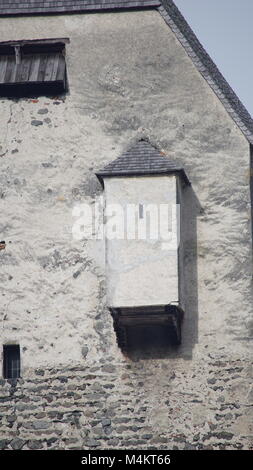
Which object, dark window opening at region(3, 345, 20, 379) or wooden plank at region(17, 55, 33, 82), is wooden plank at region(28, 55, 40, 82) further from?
dark window opening at region(3, 345, 20, 379)

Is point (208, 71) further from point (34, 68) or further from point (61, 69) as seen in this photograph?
point (34, 68)

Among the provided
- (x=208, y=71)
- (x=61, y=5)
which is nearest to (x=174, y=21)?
(x=208, y=71)

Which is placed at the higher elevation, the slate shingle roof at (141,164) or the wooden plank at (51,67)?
the wooden plank at (51,67)

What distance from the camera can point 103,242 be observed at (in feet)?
116

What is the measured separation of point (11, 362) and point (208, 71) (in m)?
6.01

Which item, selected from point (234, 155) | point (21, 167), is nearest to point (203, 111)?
point (234, 155)

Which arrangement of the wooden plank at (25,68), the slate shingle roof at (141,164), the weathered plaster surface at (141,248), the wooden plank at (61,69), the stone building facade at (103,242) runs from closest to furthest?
the weathered plaster surface at (141,248), the stone building facade at (103,242), the slate shingle roof at (141,164), the wooden plank at (61,69), the wooden plank at (25,68)

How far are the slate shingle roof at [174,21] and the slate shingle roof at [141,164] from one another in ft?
4.65

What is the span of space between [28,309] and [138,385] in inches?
91.3

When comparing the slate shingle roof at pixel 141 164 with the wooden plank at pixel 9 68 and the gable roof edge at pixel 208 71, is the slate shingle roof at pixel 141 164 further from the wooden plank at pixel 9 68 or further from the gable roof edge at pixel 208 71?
the wooden plank at pixel 9 68

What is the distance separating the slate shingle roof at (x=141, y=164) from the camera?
34.7 meters

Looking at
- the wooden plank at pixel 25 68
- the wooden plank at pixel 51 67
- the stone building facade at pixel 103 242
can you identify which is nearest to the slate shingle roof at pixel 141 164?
the stone building facade at pixel 103 242

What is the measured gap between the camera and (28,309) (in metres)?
35.2

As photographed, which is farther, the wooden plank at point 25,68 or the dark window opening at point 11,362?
the wooden plank at point 25,68
